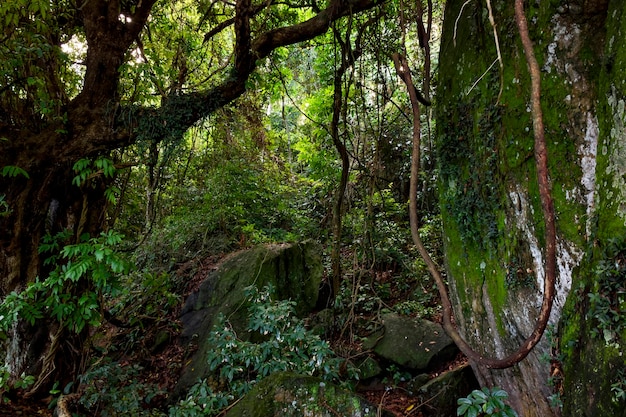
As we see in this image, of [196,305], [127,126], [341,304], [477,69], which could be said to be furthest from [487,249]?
[196,305]

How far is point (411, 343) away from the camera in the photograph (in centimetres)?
460

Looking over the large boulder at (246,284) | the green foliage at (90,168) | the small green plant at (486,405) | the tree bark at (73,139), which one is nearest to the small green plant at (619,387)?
the small green plant at (486,405)

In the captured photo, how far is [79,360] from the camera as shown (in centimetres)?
388

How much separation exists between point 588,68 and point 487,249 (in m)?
1.21

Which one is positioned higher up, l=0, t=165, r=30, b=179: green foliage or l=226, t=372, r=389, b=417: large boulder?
l=0, t=165, r=30, b=179: green foliage

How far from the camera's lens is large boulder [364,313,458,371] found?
439 cm

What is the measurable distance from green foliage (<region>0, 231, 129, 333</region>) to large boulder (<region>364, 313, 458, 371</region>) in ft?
10.1

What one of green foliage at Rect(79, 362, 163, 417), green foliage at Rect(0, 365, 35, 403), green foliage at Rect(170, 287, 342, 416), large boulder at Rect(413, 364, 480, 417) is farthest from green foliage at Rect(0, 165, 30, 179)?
large boulder at Rect(413, 364, 480, 417)

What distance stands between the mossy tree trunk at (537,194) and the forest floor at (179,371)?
3.62 ft

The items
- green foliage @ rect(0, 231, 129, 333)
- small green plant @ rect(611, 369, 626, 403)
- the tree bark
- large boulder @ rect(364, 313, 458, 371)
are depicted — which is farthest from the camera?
large boulder @ rect(364, 313, 458, 371)

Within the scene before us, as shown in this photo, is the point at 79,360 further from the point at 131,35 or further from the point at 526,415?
the point at 526,415

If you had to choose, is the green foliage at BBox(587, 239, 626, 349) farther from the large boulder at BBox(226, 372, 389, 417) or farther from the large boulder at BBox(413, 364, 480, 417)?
the large boulder at BBox(413, 364, 480, 417)

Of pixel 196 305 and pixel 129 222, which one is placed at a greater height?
pixel 129 222

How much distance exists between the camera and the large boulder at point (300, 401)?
2293 millimetres
